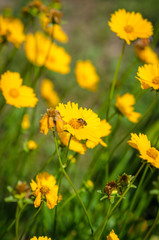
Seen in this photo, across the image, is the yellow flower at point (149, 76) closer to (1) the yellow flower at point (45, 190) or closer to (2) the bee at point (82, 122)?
(2) the bee at point (82, 122)

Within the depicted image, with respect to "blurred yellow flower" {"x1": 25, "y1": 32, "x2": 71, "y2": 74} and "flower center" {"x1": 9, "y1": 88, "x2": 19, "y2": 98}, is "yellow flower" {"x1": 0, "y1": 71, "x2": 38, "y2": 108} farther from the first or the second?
"blurred yellow flower" {"x1": 25, "y1": 32, "x2": 71, "y2": 74}

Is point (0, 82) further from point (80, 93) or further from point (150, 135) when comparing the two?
point (80, 93)

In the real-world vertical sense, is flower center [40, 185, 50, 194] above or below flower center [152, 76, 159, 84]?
below

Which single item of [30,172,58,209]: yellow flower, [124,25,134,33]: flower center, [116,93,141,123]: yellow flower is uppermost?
[124,25,134,33]: flower center

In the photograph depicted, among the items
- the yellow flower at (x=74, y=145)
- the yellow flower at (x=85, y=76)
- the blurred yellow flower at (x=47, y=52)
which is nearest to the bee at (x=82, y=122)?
the yellow flower at (x=74, y=145)

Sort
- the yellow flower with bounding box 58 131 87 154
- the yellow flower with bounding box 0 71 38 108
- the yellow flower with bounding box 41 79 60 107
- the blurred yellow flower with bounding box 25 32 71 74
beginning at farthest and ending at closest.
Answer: the yellow flower with bounding box 41 79 60 107, the blurred yellow flower with bounding box 25 32 71 74, the yellow flower with bounding box 0 71 38 108, the yellow flower with bounding box 58 131 87 154

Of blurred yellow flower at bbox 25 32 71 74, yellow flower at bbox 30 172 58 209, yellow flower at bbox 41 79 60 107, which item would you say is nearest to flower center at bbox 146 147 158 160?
yellow flower at bbox 30 172 58 209
